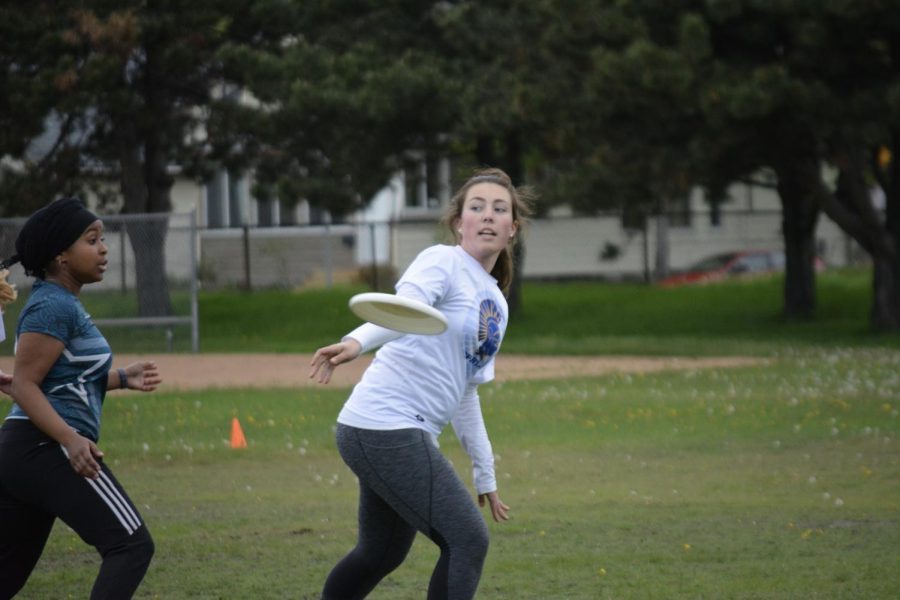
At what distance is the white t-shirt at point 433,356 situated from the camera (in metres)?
4.98

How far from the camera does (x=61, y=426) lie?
16.1 feet

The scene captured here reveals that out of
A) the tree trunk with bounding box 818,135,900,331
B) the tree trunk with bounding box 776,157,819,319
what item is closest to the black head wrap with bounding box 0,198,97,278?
the tree trunk with bounding box 818,135,900,331

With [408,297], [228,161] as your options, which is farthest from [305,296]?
[408,297]

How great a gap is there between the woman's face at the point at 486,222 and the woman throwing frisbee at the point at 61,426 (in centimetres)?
132

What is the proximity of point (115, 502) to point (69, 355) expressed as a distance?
53 centimetres

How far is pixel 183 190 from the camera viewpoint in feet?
160

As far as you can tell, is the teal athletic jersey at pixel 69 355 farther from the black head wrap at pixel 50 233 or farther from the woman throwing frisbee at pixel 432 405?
the woman throwing frisbee at pixel 432 405

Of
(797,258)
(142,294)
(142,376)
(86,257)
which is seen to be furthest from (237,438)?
(797,258)

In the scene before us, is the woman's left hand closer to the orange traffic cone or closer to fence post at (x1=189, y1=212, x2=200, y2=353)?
the orange traffic cone

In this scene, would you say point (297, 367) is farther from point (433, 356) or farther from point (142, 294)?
point (433, 356)

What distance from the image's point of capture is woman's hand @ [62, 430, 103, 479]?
4891 mm

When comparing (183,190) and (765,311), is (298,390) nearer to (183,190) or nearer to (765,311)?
(765,311)

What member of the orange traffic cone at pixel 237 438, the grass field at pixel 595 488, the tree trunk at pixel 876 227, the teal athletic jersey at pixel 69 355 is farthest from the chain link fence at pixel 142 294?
the teal athletic jersey at pixel 69 355

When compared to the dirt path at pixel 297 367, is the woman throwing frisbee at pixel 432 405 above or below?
above
